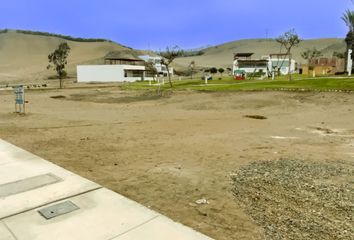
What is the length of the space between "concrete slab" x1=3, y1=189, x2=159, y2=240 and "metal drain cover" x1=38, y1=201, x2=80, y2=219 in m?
0.06

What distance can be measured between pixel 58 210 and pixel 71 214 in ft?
0.82

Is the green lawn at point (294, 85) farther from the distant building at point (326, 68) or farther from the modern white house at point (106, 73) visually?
the modern white house at point (106, 73)

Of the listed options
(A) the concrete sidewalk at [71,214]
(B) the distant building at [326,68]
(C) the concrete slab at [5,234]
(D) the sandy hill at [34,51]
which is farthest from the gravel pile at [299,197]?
(D) the sandy hill at [34,51]

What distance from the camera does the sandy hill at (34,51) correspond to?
12388cm

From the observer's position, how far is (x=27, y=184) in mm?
5621

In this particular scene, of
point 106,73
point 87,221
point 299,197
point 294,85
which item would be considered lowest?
point 299,197

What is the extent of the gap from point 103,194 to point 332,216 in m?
3.20

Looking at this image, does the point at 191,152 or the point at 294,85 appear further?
the point at 294,85

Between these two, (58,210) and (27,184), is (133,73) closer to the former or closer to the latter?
(27,184)

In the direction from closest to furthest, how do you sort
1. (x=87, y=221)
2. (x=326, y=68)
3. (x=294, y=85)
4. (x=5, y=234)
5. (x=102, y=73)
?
(x=5, y=234) < (x=87, y=221) < (x=294, y=85) < (x=326, y=68) < (x=102, y=73)

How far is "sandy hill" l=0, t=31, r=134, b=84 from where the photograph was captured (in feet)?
406

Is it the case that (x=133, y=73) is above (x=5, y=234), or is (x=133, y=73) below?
above

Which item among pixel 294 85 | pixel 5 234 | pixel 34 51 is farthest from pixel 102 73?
pixel 34 51

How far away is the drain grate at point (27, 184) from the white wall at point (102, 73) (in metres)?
72.4
